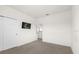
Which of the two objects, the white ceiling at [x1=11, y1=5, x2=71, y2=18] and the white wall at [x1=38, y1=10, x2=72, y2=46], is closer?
the white ceiling at [x1=11, y1=5, x2=71, y2=18]

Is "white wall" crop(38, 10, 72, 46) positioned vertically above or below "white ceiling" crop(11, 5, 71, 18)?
below

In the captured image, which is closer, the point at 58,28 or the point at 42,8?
the point at 42,8

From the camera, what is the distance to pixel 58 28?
466 centimetres

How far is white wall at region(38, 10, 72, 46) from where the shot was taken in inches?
161

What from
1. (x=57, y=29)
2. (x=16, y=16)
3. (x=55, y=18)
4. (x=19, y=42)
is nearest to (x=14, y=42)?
(x=19, y=42)

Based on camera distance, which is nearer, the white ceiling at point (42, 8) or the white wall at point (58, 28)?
the white ceiling at point (42, 8)

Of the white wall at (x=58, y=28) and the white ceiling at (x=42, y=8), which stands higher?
the white ceiling at (x=42, y=8)

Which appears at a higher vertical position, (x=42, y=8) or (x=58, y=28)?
(x=42, y=8)

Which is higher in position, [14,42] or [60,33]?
[60,33]

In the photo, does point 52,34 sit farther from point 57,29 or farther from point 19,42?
point 19,42

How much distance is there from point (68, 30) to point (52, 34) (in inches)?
57.6

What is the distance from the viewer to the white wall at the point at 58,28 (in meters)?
4.08
